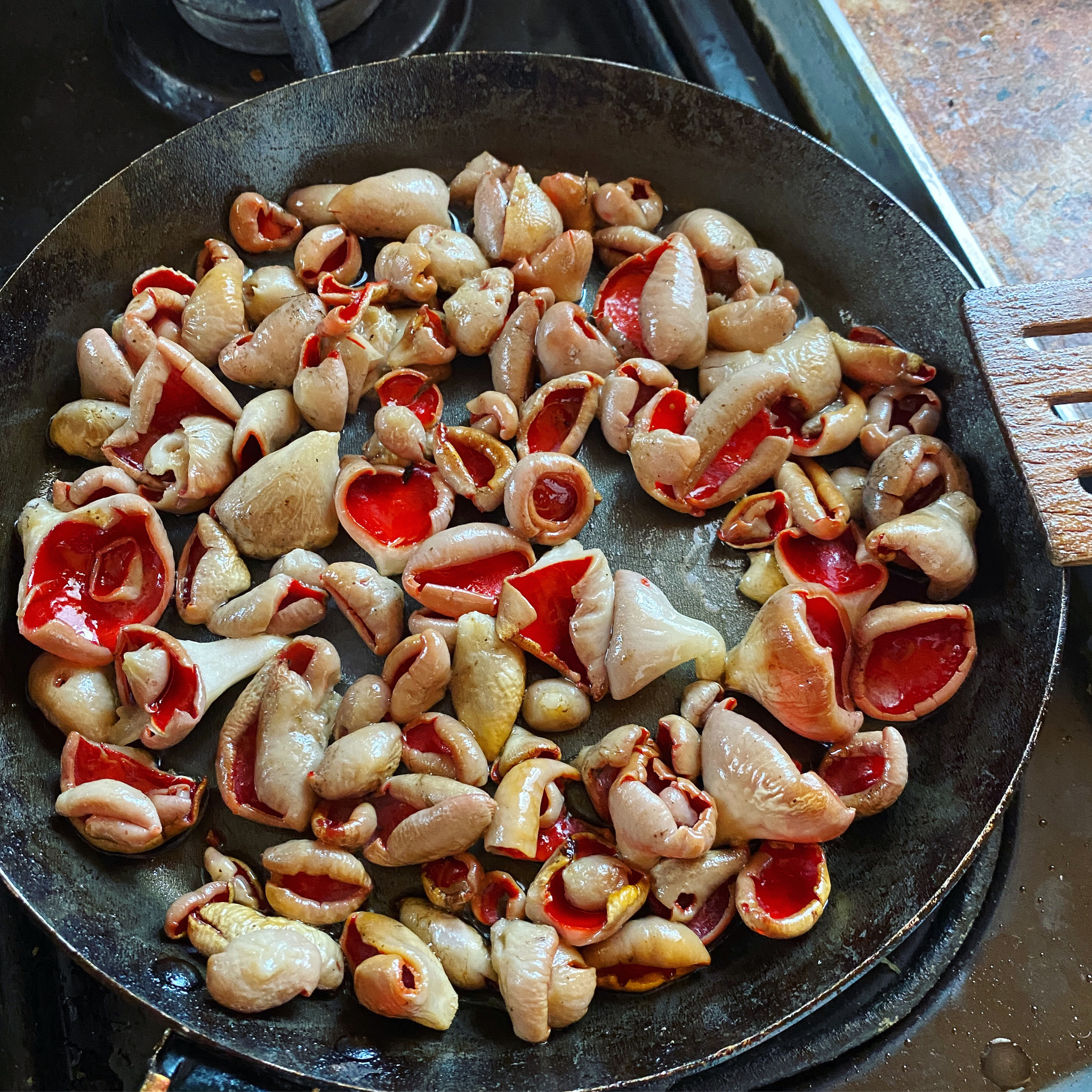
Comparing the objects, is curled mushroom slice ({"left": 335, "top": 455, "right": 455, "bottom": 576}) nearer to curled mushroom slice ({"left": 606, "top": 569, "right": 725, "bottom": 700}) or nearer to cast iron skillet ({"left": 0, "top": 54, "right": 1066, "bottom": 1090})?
cast iron skillet ({"left": 0, "top": 54, "right": 1066, "bottom": 1090})

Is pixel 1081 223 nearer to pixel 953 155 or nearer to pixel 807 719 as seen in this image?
pixel 953 155

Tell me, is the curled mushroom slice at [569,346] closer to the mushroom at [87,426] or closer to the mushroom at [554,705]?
the mushroom at [554,705]

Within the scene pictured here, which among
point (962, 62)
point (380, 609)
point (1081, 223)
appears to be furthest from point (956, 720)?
point (962, 62)

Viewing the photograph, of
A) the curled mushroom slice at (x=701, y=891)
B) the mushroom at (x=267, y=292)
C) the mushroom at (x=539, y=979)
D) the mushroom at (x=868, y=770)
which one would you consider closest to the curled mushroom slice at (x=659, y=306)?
the mushroom at (x=267, y=292)

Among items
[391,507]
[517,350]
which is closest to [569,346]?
[517,350]

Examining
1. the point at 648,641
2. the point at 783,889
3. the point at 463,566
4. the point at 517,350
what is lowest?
the point at 783,889

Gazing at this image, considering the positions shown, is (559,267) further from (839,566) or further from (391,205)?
(839,566)
